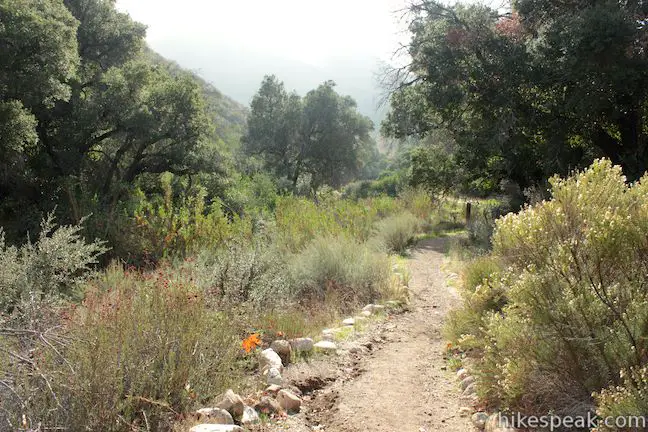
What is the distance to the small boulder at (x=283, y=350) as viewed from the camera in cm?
405

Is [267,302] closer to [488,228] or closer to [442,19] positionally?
[488,228]

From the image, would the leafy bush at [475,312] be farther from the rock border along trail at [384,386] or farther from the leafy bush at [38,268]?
the leafy bush at [38,268]

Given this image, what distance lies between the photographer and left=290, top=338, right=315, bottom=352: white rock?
13.8 ft

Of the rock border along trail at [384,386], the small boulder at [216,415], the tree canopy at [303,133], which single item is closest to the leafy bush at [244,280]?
the rock border along trail at [384,386]

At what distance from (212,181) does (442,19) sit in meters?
7.62

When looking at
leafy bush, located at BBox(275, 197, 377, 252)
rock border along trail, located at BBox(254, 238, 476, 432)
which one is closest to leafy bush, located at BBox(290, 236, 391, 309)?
rock border along trail, located at BBox(254, 238, 476, 432)

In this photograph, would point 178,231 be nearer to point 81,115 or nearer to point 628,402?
point 81,115

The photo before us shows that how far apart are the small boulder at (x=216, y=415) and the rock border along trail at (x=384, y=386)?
0.88 feet

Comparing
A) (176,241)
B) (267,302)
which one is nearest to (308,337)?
(267,302)

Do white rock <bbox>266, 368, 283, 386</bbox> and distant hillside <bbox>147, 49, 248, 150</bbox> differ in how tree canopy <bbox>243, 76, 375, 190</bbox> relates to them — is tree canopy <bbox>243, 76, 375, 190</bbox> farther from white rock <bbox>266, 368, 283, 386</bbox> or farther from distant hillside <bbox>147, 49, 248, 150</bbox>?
white rock <bbox>266, 368, 283, 386</bbox>

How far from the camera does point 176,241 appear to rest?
8328 mm

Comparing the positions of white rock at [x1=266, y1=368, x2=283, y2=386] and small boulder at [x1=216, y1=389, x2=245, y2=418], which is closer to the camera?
small boulder at [x1=216, y1=389, x2=245, y2=418]

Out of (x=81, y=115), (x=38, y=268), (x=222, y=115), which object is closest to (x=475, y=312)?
→ (x=38, y=268)

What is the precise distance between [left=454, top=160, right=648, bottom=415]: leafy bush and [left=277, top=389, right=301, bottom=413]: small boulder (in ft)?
4.67
